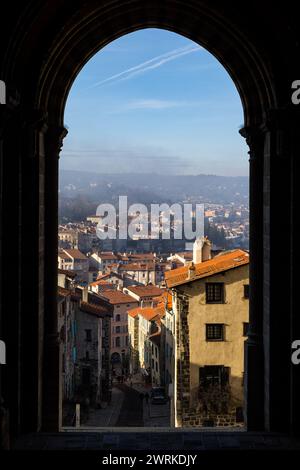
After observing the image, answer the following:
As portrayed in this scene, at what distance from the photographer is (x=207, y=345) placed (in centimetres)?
3100

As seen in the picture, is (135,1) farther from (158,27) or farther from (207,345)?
(207,345)

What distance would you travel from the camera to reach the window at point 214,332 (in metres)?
31.0

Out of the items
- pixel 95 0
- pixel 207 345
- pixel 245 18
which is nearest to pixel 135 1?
pixel 95 0

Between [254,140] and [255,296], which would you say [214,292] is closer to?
[255,296]

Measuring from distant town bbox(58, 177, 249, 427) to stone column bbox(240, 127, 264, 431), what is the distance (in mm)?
7416

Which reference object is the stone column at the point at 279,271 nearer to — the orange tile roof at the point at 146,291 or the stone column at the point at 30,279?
the stone column at the point at 30,279

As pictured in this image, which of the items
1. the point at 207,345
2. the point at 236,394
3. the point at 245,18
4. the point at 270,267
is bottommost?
the point at 236,394

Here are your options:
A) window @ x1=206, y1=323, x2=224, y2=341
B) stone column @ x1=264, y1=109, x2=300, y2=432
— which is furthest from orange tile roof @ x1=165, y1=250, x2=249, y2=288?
stone column @ x1=264, y1=109, x2=300, y2=432

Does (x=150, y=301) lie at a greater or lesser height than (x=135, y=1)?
lesser

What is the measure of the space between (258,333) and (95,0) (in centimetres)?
732

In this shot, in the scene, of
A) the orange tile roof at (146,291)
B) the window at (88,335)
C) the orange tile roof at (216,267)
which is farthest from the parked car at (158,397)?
the orange tile roof at (146,291)

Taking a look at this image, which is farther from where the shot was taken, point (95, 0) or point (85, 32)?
point (85, 32)

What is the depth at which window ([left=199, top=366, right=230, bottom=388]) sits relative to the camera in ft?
Answer: 101
